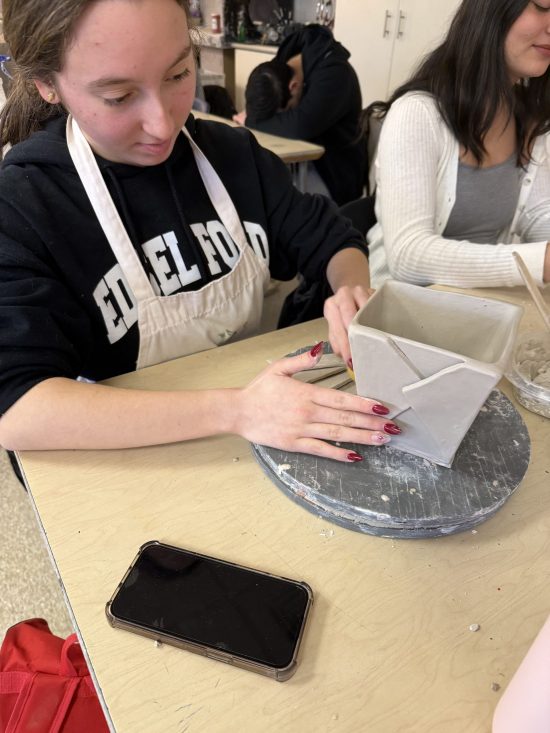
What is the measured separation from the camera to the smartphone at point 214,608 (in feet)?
1.44

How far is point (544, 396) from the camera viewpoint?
70 cm

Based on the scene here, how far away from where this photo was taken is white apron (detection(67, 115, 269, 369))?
0.77 meters

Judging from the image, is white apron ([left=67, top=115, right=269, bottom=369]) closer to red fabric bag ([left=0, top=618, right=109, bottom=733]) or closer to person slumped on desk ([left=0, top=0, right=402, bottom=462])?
person slumped on desk ([left=0, top=0, right=402, bottom=462])

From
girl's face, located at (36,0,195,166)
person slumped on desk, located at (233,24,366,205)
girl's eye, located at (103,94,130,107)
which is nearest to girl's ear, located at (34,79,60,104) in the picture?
girl's face, located at (36,0,195,166)

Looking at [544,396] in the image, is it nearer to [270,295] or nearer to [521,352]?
[521,352]

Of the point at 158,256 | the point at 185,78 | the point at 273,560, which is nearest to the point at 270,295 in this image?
the point at 158,256

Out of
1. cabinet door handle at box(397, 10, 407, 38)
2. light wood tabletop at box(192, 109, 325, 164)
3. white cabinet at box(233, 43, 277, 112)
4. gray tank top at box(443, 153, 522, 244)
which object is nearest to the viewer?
gray tank top at box(443, 153, 522, 244)

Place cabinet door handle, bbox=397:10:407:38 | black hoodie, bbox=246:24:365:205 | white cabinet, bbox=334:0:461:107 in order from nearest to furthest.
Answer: black hoodie, bbox=246:24:365:205
white cabinet, bbox=334:0:461:107
cabinet door handle, bbox=397:10:407:38

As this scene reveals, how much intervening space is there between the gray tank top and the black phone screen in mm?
1026

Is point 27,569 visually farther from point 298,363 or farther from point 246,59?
point 246,59

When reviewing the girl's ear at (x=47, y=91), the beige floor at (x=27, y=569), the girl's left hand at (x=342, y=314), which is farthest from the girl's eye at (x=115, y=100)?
the beige floor at (x=27, y=569)

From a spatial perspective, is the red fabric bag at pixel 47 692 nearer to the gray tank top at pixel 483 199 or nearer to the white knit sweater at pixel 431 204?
the white knit sweater at pixel 431 204

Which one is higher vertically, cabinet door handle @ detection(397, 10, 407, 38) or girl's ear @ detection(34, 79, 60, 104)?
cabinet door handle @ detection(397, 10, 407, 38)

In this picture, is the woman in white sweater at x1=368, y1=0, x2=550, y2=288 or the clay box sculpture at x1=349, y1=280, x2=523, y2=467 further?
the woman in white sweater at x1=368, y1=0, x2=550, y2=288
